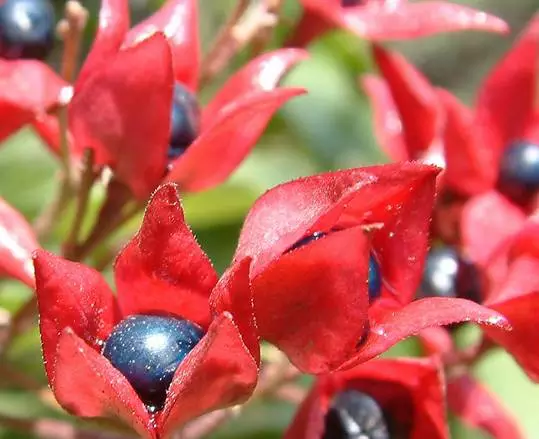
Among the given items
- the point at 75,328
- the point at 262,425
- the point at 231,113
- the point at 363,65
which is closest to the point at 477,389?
A: the point at 262,425

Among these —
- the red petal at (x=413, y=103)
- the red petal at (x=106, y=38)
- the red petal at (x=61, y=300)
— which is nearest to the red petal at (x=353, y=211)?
the red petal at (x=61, y=300)

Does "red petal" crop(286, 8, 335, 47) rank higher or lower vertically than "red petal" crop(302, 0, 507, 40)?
lower

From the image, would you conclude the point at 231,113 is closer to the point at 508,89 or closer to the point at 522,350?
the point at 522,350

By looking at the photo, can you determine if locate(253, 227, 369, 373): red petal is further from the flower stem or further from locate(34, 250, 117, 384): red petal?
the flower stem

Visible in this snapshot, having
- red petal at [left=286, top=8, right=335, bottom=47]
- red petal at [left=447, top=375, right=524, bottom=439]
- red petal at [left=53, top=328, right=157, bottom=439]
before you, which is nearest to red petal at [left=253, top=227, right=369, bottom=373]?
red petal at [left=53, top=328, right=157, bottom=439]

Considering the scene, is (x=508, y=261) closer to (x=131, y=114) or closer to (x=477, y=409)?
(x=477, y=409)

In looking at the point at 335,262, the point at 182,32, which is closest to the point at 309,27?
the point at 182,32
